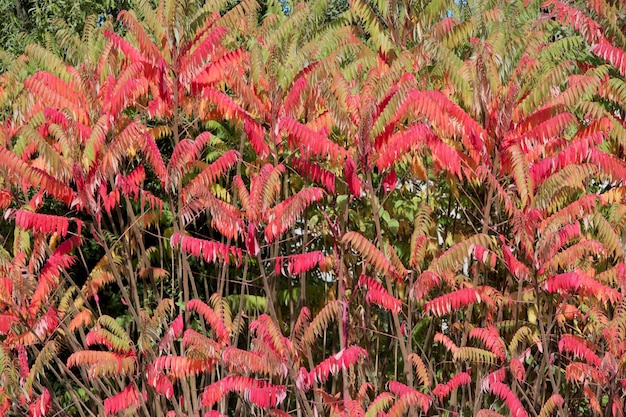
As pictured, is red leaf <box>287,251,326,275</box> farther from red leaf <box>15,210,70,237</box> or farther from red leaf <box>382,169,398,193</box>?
red leaf <box>15,210,70,237</box>

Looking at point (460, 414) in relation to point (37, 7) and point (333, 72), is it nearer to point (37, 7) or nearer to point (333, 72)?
point (333, 72)

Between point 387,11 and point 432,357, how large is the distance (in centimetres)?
244

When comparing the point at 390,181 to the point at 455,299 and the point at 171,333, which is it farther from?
the point at 171,333

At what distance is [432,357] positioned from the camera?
6473 mm

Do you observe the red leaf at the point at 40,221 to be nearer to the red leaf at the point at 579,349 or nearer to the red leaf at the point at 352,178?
the red leaf at the point at 352,178

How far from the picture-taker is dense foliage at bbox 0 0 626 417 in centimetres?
527

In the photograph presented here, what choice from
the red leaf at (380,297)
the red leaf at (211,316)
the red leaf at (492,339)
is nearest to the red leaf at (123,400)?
the red leaf at (211,316)

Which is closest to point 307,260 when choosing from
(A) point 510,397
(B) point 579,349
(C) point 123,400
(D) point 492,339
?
(D) point 492,339

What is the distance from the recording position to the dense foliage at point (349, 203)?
5.27 m

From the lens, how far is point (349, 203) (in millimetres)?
6070

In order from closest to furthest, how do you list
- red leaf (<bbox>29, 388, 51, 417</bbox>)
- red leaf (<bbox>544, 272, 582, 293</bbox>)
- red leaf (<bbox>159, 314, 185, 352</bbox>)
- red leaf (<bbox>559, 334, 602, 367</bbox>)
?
red leaf (<bbox>544, 272, 582, 293</bbox>) → red leaf (<bbox>559, 334, 602, 367</bbox>) → red leaf (<bbox>159, 314, 185, 352</bbox>) → red leaf (<bbox>29, 388, 51, 417</bbox>)

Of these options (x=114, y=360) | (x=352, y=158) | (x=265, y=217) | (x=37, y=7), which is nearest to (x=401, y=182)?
(x=352, y=158)

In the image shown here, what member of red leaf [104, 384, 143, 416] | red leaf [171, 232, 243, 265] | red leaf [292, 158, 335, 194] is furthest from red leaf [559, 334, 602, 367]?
red leaf [104, 384, 143, 416]

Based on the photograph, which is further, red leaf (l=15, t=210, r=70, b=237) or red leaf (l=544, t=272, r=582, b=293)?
red leaf (l=15, t=210, r=70, b=237)
